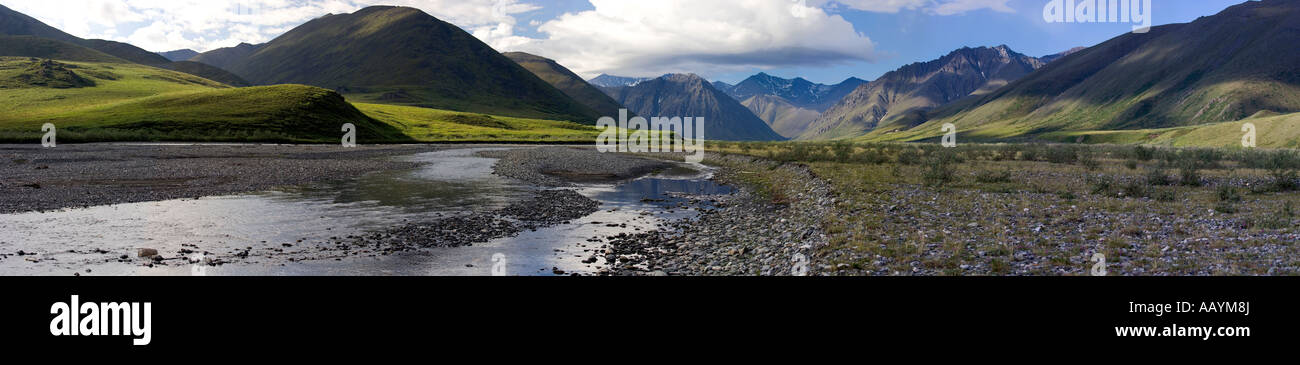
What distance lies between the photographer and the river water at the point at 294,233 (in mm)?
17609

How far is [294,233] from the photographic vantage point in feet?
75.4

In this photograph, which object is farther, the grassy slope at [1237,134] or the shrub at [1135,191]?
the grassy slope at [1237,134]

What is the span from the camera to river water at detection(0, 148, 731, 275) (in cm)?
1761

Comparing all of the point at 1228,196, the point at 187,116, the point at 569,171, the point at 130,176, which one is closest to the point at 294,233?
the point at 130,176

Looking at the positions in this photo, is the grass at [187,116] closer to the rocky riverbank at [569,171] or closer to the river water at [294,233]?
the rocky riverbank at [569,171]

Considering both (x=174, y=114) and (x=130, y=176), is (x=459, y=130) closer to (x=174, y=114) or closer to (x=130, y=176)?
(x=174, y=114)

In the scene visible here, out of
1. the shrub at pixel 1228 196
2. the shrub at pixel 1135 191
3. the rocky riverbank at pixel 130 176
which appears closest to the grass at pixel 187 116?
the rocky riverbank at pixel 130 176

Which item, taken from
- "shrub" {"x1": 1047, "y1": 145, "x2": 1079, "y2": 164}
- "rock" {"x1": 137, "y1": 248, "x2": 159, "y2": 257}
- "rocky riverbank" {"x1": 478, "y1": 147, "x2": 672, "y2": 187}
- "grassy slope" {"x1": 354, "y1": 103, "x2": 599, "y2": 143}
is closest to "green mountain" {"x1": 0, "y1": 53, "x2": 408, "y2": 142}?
"grassy slope" {"x1": 354, "y1": 103, "x2": 599, "y2": 143}

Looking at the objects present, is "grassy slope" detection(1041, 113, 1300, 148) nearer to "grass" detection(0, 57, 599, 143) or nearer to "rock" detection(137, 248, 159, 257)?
"grass" detection(0, 57, 599, 143)
